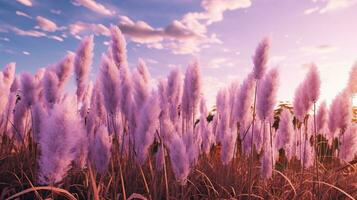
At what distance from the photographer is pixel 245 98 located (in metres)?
4.02

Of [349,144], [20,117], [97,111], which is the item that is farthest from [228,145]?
[20,117]

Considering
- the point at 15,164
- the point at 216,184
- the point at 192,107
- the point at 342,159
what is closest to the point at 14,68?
the point at 15,164

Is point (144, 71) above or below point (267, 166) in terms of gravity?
above

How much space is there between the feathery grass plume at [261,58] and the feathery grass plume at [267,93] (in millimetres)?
215

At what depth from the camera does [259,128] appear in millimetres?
4879

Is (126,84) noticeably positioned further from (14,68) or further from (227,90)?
(14,68)

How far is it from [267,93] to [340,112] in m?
A: 1.15

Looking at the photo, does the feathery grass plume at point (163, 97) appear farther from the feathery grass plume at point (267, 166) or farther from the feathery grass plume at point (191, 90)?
the feathery grass plume at point (267, 166)

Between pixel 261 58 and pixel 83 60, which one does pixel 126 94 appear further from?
pixel 261 58

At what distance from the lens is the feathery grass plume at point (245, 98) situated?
4.01 meters

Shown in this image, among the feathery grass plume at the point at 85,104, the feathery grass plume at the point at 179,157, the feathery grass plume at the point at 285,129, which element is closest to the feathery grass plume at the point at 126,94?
the feathery grass plume at the point at 179,157

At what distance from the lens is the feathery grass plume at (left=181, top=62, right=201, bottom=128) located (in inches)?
152

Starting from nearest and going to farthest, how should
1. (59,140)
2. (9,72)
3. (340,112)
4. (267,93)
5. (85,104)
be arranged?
1. (59,140)
2. (267,93)
3. (340,112)
4. (85,104)
5. (9,72)

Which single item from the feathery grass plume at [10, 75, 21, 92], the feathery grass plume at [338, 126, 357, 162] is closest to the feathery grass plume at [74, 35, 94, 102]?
the feathery grass plume at [10, 75, 21, 92]
